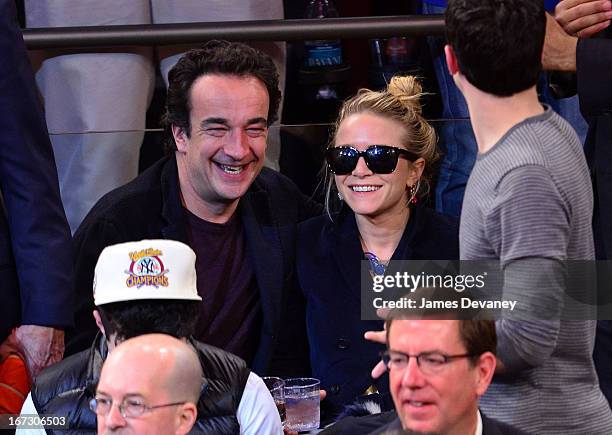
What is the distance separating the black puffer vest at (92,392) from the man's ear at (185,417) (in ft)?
0.88

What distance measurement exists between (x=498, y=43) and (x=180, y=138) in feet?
3.72

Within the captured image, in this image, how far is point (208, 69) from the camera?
7.11 ft

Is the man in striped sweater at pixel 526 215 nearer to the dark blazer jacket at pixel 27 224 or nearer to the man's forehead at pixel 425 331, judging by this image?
the man's forehead at pixel 425 331

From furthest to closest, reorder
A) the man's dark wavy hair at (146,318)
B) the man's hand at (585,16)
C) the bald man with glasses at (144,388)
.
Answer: the man's hand at (585,16) < the man's dark wavy hair at (146,318) < the bald man with glasses at (144,388)

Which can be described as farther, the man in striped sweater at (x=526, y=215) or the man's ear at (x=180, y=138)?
the man's ear at (x=180, y=138)

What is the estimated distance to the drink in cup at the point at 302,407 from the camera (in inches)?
74.2

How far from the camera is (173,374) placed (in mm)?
1283

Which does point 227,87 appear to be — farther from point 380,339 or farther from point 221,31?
point 380,339

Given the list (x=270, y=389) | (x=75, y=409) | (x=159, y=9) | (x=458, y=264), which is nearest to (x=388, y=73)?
(x=159, y=9)

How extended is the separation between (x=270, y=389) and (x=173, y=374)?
2.22ft

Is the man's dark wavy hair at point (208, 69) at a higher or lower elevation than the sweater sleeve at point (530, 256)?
higher

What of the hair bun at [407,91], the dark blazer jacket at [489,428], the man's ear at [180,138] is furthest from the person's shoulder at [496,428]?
the man's ear at [180,138]

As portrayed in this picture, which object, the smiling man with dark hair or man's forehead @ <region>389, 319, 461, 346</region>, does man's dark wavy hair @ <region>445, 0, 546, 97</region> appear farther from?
the smiling man with dark hair

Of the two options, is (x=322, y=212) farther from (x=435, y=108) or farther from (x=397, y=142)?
(x=435, y=108)
